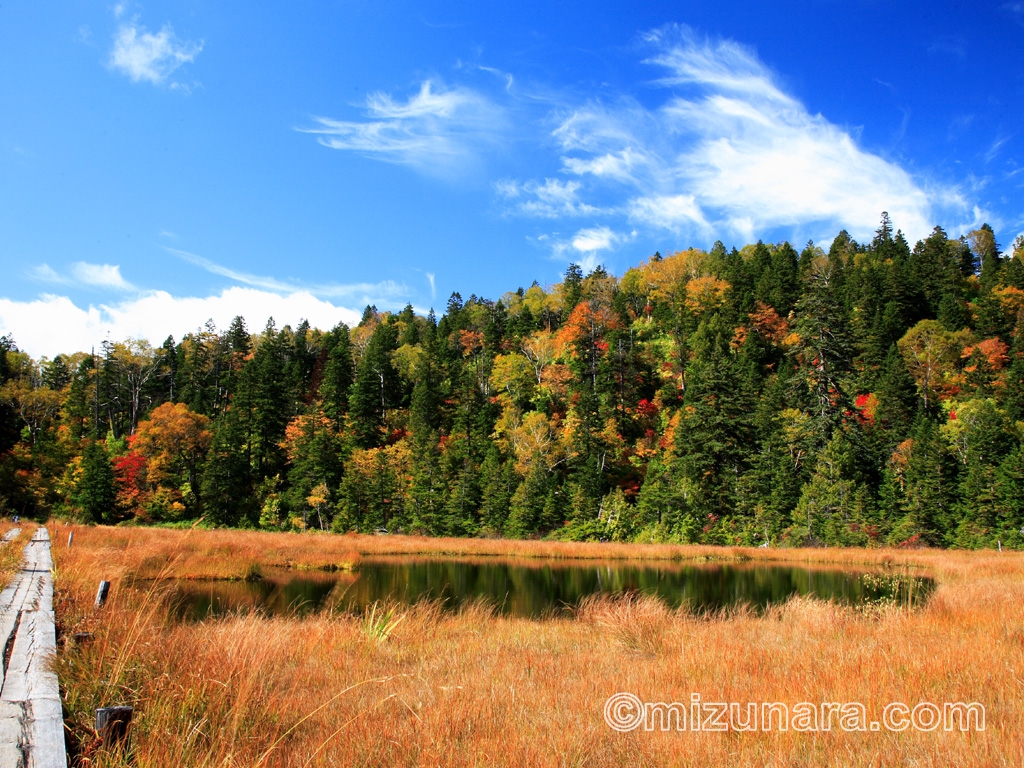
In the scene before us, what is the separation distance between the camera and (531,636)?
9.12 m

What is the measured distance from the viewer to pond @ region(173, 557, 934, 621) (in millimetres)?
15258

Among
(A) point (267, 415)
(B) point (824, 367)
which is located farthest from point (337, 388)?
(B) point (824, 367)

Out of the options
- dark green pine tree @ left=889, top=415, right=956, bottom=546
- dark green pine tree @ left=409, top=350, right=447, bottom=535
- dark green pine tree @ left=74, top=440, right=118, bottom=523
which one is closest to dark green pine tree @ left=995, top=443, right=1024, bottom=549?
dark green pine tree @ left=889, top=415, right=956, bottom=546

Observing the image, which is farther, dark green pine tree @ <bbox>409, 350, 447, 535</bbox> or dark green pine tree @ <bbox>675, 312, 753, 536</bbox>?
dark green pine tree @ <bbox>409, 350, 447, 535</bbox>

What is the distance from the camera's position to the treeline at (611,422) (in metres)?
42.7

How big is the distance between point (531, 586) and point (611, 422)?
130 feet

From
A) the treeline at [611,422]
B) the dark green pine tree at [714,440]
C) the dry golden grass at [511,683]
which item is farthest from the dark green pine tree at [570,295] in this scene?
the dry golden grass at [511,683]

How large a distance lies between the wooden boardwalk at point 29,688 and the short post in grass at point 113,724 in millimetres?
192

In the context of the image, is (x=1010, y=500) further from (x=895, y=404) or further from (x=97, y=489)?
(x=97, y=489)

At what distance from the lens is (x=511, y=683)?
556 cm

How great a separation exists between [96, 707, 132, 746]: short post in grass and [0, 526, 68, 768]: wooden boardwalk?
0.63ft

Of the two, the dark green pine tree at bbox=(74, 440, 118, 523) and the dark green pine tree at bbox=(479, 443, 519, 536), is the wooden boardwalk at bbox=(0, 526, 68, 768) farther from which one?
the dark green pine tree at bbox=(74, 440, 118, 523)

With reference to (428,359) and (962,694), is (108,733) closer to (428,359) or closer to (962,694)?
(962,694)

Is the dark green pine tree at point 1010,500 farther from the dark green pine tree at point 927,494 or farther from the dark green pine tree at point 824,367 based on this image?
the dark green pine tree at point 824,367
